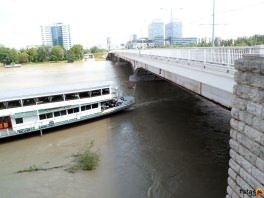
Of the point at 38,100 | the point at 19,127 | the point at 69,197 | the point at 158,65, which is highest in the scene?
the point at 158,65

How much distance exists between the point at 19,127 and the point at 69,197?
32.9 feet

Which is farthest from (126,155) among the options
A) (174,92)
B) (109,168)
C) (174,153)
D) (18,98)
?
(174,92)

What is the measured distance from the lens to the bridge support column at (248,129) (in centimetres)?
672

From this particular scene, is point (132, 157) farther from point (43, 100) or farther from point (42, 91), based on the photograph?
point (42, 91)

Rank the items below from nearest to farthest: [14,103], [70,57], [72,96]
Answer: [14,103] → [72,96] → [70,57]

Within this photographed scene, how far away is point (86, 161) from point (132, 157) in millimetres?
2796

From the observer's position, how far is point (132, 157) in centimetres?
1684

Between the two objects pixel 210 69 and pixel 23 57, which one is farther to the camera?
pixel 23 57

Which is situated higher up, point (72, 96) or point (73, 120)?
point (72, 96)

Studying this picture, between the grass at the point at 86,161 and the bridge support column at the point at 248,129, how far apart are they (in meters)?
A: 9.27

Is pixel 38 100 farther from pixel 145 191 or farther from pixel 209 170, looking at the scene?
pixel 209 170

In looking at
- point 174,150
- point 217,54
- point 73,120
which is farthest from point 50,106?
point 217,54

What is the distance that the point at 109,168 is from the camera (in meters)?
15.6

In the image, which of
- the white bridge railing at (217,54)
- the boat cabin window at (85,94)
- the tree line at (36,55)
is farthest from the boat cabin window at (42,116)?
the tree line at (36,55)
